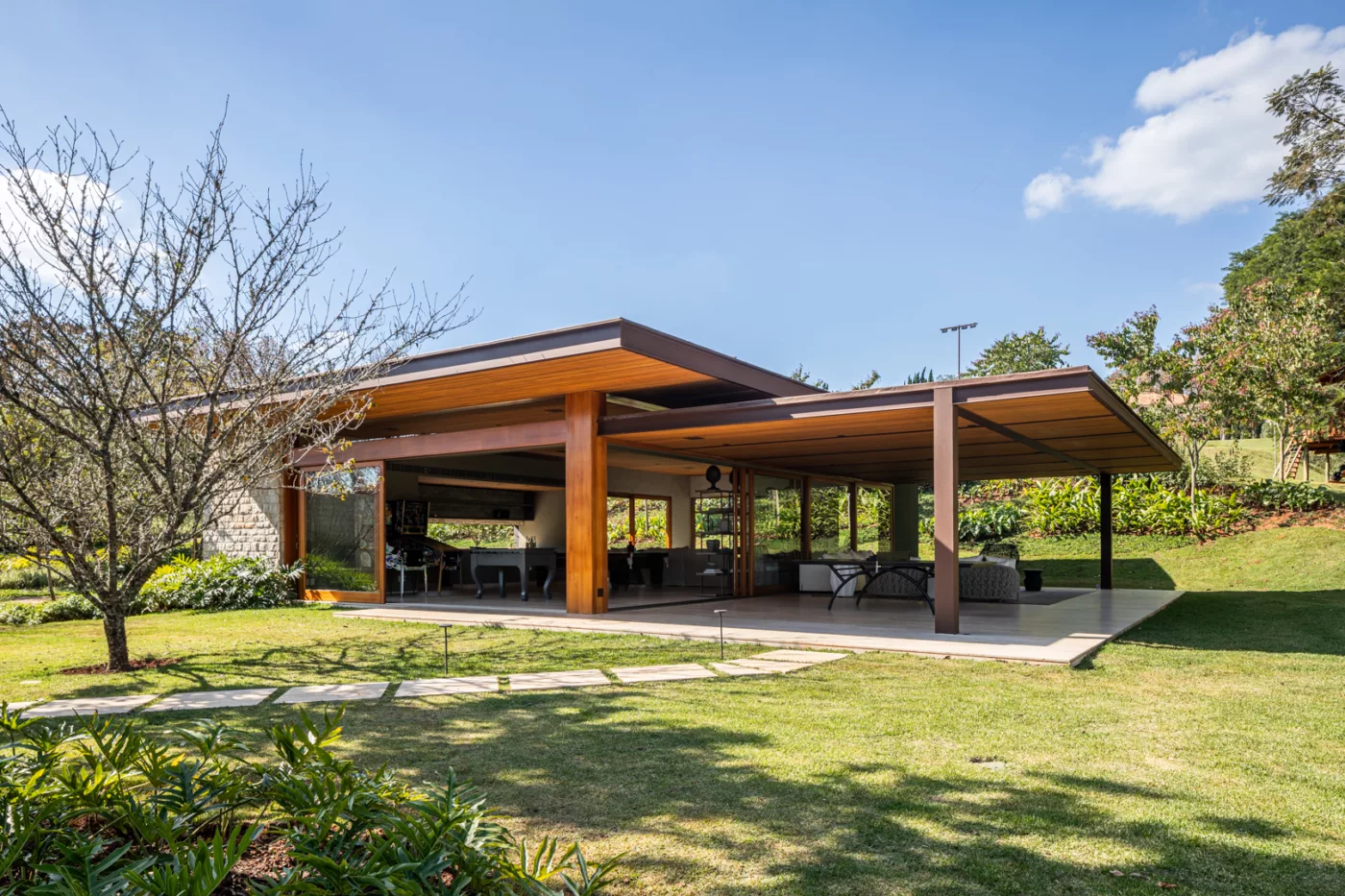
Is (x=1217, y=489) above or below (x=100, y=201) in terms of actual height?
below

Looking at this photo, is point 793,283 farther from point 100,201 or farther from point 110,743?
point 110,743

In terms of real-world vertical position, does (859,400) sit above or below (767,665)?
above

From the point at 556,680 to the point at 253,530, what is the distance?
1046 cm

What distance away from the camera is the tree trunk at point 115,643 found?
259 inches

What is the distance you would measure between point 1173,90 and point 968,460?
9.52 metres

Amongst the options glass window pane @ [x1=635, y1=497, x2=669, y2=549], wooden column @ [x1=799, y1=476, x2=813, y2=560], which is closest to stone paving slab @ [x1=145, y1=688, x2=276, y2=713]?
wooden column @ [x1=799, y1=476, x2=813, y2=560]

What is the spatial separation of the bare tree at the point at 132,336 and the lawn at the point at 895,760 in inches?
49.7

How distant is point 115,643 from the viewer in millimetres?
6625

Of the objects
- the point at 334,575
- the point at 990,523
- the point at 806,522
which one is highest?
the point at 806,522

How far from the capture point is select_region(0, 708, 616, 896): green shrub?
1909 millimetres

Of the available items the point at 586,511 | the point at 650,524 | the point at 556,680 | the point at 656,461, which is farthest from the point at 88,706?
the point at 650,524

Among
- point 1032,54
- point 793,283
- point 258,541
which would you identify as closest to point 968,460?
point 1032,54

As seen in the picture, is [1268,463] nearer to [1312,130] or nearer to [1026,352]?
[1026,352]

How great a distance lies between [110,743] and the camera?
270cm
